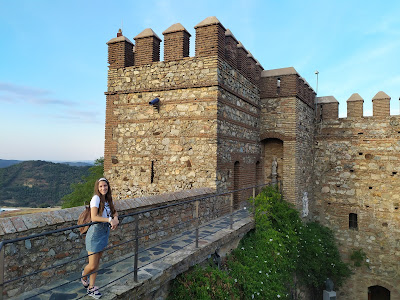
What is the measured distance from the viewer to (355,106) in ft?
43.9

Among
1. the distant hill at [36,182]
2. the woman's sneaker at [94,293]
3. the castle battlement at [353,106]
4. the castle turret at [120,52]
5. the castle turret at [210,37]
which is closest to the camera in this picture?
the woman's sneaker at [94,293]

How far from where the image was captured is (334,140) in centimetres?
1380

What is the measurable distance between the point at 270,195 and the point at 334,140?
5.57m

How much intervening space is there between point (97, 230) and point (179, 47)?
6546 millimetres

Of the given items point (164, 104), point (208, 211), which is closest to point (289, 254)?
point (208, 211)

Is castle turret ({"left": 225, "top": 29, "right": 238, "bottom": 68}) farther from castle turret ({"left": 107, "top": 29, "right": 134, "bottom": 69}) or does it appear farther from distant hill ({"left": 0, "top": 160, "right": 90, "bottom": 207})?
distant hill ({"left": 0, "top": 160, "right": 90, "bottom": 207})

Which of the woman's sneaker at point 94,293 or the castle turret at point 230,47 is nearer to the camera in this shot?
the woman's sneaker at point 94,293

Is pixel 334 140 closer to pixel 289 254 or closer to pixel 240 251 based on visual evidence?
pixel 289 254

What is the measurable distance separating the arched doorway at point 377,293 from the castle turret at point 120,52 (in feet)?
46.2

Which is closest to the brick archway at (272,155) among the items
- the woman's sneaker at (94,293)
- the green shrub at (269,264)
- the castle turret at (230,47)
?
the green shrub at (269,264)

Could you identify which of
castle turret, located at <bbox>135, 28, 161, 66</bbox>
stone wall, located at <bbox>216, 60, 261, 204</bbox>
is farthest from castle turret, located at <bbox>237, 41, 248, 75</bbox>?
castle turret, located at <bbox>135, 28, 161, 66</bbox>

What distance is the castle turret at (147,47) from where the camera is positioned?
9.27 m

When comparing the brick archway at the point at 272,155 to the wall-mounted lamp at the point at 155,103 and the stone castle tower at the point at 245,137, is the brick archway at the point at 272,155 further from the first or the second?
the wall-mounted lamp at the point at 155,103

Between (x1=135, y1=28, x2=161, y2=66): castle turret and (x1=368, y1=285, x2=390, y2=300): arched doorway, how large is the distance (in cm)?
1356
